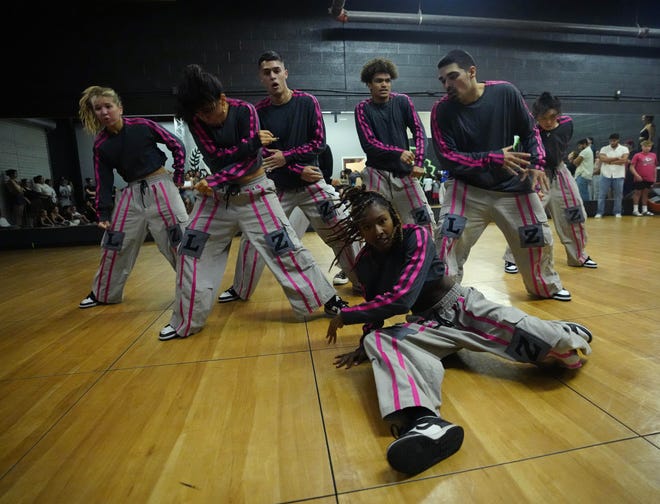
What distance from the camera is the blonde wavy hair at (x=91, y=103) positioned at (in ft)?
9.78

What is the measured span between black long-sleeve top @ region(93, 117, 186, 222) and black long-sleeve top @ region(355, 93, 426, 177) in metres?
1.53

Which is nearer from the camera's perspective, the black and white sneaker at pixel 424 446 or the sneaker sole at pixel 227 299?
the black and white sneaker at pixel 424 446

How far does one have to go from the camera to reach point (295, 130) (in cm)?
299

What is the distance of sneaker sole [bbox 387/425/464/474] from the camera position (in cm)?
109

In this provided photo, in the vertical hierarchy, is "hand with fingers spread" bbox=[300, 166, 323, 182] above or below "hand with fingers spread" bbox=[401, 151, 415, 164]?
below

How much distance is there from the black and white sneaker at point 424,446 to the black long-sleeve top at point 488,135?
5.80 ft

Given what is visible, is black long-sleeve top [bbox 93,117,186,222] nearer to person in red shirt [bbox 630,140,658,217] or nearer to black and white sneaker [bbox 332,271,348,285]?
black and white sneaker [bbox 332,271,348,285]

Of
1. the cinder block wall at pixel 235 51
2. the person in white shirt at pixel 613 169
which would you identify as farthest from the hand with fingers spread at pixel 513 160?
the person in white shirt at pixel 613 169

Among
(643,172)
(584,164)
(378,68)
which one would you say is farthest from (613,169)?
(378,68)

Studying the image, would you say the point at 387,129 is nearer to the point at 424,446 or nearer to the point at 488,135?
the point at 488,135

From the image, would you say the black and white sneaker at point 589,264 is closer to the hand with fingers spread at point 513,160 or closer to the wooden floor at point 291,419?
the wooden floor at point 291,419

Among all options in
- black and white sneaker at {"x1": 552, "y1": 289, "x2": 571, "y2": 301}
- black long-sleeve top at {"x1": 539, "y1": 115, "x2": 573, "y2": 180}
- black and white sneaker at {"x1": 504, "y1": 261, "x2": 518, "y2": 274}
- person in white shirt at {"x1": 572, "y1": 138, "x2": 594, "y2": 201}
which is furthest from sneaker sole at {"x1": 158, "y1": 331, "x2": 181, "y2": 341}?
person in white shirt at {"x1": 572, "y1": 138, "x2": 594, "y2": 201}

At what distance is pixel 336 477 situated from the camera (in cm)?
112

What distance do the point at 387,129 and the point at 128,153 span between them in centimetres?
→ 204
